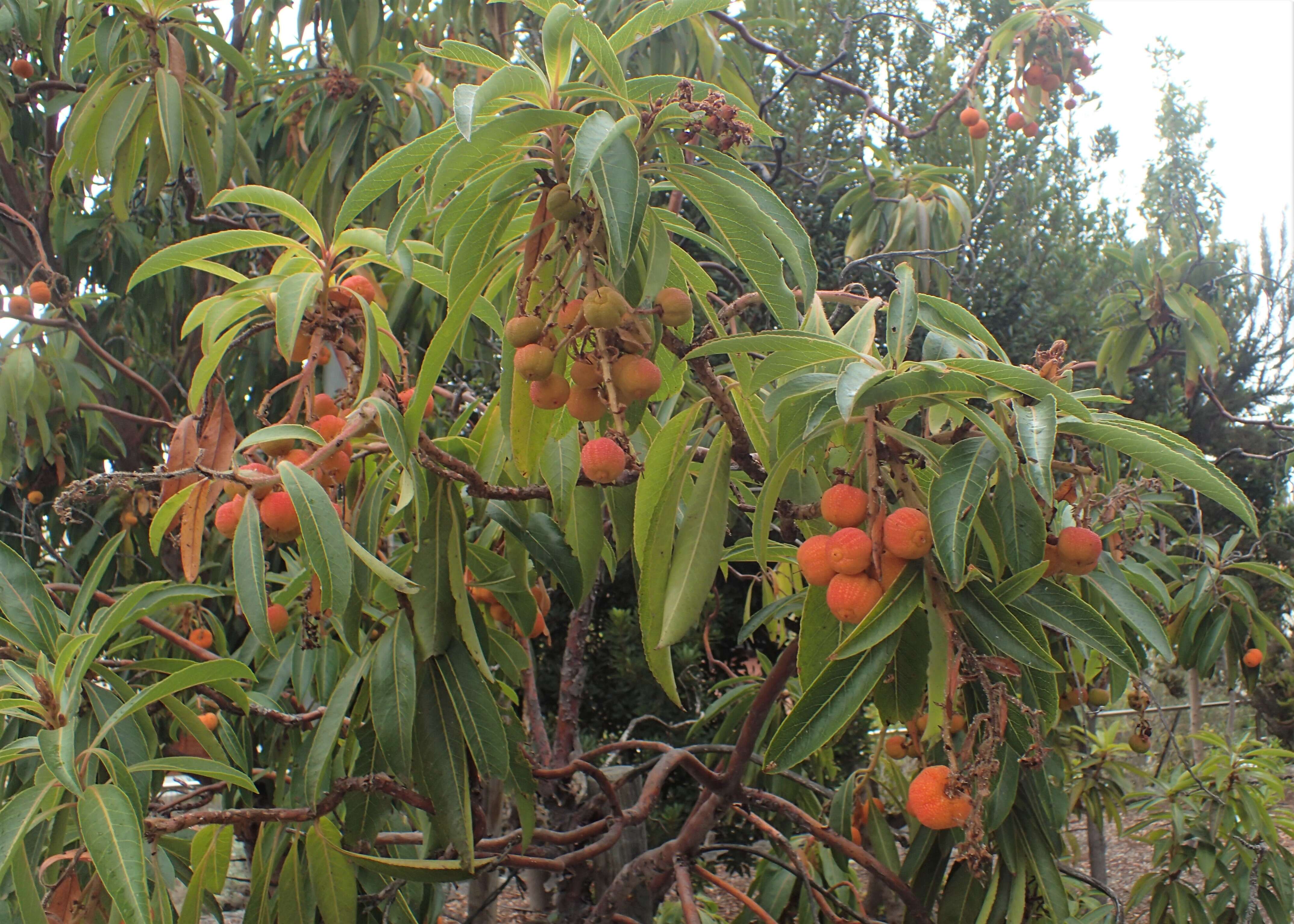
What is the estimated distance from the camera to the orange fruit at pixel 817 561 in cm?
84

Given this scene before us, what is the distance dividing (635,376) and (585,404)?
0.07m

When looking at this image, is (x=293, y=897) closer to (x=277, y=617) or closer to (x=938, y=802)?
(x=277, y=617)

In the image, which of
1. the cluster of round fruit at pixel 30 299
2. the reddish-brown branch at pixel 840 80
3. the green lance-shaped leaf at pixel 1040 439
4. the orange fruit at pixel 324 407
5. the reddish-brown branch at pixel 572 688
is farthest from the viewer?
the cluster of round fruit at pixel 30 299

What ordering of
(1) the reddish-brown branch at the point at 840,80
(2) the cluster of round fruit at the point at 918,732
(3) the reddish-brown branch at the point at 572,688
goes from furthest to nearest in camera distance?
1. (1) the reddish-brown branch at the point at 840,80
2. (3) the reddish-brown branch at the point at 572,688
3. (2) the cluster of round fruit at the point at 918,732

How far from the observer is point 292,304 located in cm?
99

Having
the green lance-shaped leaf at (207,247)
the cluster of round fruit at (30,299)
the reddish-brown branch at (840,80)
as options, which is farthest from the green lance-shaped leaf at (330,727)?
the cluster of round fruit at (30,299)

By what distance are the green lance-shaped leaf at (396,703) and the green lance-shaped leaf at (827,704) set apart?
1.45ft

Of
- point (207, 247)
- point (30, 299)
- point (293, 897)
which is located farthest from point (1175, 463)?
point (30, 299)

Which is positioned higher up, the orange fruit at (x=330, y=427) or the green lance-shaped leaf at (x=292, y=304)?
the green lance-shaped leaf at (x=292, y=304)

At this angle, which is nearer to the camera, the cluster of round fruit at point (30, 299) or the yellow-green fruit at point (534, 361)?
the yellow-green fruit at point (534, 361)

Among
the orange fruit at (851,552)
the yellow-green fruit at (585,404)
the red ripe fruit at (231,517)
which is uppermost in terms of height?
the yellow-green fruit at (585,404)

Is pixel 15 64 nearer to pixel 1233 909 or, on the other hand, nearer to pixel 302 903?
pixel 302 903

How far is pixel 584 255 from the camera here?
0.85 metres

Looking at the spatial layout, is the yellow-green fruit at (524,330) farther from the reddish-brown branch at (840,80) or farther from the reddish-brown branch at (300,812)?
the reddish-brown branch at (840,80)
